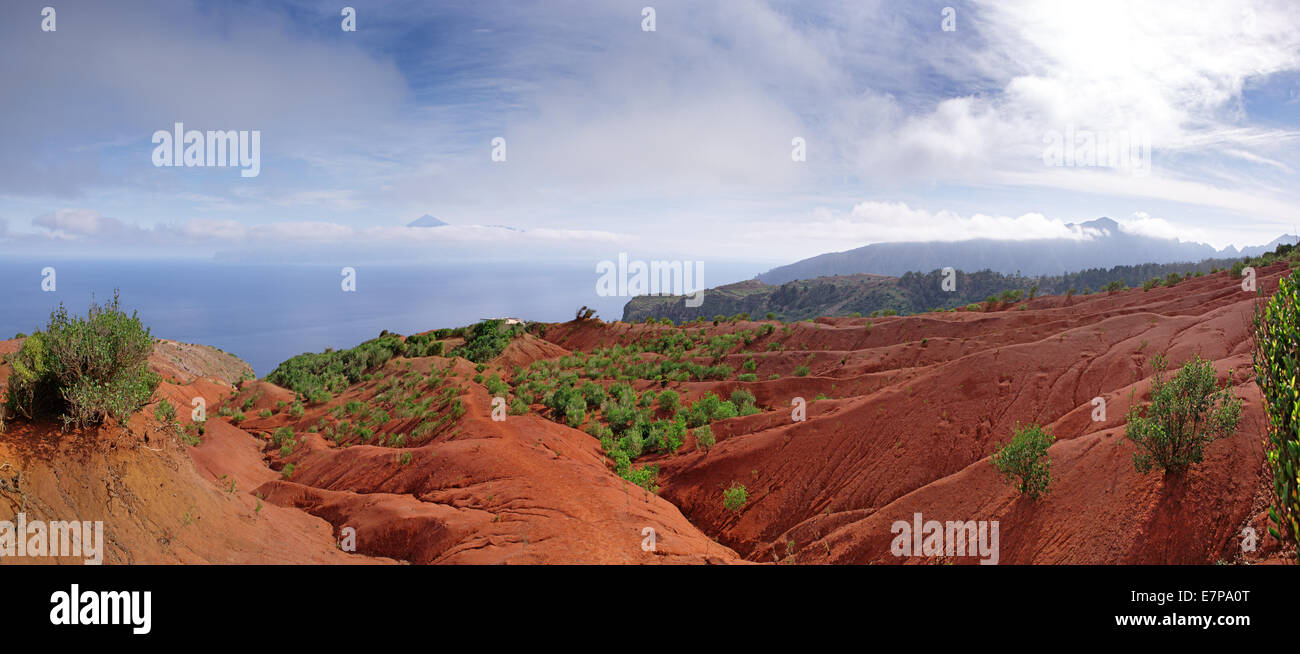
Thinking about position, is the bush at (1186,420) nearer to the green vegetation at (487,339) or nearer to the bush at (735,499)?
the bush at (735,499)

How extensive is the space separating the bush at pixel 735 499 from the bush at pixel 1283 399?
10.5m

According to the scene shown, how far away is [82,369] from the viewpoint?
6789 mm

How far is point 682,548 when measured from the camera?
30.9ft

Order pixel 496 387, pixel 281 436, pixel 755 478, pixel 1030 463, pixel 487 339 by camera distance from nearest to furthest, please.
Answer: pixel 1030 463, pixel 755 478, pixel 281 436, pixel 496 387, pixel 487 339

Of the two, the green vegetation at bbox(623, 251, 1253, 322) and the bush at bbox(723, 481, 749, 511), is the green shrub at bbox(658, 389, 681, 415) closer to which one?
the bush at bbox(723, 481, 749, 511)

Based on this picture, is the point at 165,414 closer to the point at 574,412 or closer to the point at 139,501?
the point at 139,501

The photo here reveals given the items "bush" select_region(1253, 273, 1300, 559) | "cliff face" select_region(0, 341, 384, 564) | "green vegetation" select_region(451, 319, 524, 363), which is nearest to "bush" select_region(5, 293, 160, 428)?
"cliff face" select_region(0, 341, 384, 564)

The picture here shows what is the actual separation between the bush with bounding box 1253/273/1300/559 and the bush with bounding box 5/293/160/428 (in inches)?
532

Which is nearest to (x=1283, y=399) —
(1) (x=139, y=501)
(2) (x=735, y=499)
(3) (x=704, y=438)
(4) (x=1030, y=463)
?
(4) (x=1030, y=463)

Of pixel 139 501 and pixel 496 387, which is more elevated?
pixel 139 501

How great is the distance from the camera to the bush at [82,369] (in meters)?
6.49

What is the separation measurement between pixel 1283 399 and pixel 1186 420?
315cm
